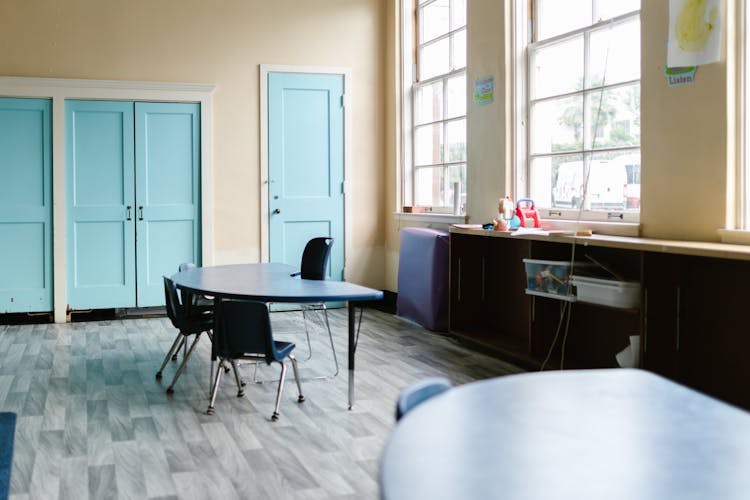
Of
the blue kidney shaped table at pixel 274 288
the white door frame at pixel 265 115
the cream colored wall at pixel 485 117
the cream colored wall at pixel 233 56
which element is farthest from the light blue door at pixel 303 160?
the blue kidney shaped table at pixel 274 288

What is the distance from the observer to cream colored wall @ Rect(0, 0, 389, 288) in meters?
7.71

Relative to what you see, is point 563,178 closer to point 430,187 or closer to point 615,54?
point 615,54

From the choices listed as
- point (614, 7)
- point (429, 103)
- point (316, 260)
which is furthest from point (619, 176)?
point (429, 103)

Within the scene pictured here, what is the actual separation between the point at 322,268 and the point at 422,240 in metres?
2.19

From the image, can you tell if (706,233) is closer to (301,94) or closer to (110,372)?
(110,372)

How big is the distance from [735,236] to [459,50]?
3911 mm

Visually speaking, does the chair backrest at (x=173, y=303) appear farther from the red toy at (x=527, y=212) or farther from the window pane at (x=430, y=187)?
the window pane at (x=430, y=187)

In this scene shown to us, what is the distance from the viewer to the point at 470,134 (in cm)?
684

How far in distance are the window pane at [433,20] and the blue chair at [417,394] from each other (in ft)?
20.2

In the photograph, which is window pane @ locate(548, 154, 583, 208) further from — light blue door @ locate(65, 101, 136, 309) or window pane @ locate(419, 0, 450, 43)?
light blue door @ locate(65, 101, 136, 309)

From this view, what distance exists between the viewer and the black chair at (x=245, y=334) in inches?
171

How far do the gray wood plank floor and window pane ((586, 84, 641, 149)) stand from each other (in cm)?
175

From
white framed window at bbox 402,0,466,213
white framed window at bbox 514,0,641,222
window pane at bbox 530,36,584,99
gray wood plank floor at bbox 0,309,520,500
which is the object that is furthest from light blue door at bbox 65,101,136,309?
window pane at bbox 530,36,584,99

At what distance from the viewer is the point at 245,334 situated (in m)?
4.42
